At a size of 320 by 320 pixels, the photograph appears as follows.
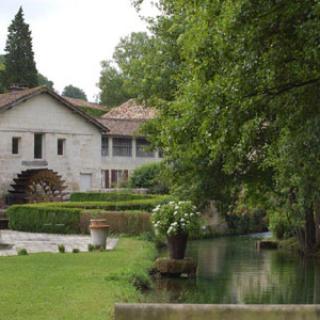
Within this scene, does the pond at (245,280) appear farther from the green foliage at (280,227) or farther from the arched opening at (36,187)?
the arched opening at (36,187)

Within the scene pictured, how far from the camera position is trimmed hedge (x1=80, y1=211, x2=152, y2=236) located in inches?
1165

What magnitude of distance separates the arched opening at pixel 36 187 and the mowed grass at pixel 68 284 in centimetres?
2301

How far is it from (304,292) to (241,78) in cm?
769

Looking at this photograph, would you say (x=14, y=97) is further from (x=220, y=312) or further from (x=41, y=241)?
(x=220, y=312)

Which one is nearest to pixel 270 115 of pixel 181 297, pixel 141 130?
pixel 181 297

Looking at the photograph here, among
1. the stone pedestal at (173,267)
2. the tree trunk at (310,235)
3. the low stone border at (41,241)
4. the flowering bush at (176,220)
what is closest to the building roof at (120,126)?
the low stone border at (41,241)

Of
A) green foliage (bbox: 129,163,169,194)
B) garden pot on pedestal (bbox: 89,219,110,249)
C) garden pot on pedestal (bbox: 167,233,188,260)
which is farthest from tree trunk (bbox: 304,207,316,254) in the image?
green foliage (bbox: 129,163,169,194)

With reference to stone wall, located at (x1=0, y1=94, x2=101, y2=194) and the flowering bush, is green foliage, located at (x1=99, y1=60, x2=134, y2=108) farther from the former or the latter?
the flowering bush

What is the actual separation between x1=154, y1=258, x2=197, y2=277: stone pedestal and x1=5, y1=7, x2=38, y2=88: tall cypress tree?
50482 mm

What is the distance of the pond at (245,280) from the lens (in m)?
16.8

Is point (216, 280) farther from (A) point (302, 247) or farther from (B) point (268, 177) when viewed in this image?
(A) point (302, 247)

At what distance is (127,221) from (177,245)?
9545 millimetres

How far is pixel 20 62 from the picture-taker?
69375 millimetres

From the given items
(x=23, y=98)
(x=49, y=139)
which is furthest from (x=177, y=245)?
(x=49, y=139)
